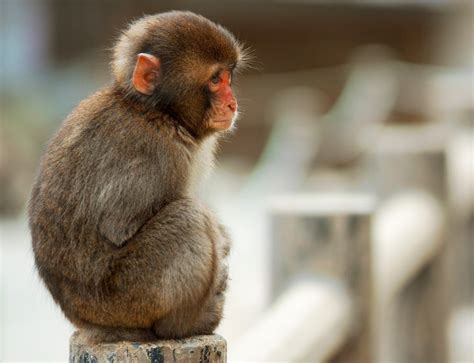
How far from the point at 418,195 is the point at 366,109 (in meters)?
4.59

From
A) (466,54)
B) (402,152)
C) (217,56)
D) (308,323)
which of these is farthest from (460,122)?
(466,54)

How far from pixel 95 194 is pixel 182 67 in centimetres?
44

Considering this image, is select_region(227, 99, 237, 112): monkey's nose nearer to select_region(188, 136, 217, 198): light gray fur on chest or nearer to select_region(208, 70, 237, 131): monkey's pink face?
select_region(208, 70, 237, 131): monkey's pink face

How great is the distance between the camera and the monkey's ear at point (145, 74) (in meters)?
2.44

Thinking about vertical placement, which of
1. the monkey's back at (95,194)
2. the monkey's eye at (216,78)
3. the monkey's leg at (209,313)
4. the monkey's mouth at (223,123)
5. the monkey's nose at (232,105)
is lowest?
the monkey's leg at (209,313)

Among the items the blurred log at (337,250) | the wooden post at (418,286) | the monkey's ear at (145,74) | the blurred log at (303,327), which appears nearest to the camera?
the monkey's ear at (145,74)

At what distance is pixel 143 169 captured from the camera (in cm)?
235

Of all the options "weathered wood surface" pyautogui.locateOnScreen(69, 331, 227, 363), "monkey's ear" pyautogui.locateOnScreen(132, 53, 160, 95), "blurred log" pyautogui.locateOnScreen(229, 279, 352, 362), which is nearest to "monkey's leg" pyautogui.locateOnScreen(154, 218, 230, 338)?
"weathered wood surface" pyautogui.locateOnScreen(69, 331, 227, 363)

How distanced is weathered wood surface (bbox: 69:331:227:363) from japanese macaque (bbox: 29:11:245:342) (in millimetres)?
152

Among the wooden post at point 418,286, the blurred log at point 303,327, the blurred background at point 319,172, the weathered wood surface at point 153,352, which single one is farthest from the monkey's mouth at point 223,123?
the wooden post at point 418,286

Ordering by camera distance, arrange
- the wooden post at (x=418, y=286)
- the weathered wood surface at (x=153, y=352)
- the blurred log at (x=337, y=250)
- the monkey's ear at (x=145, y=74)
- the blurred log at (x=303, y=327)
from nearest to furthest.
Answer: the weathered wood surface at (x=153, y=352), the monkey's ear at (x=145, y=74), the blurred log at (x=303, y=327), the blurred log at (x=337, y=250), the wooden post at (x=418, y=286)

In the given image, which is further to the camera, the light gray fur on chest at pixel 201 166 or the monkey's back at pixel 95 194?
the light gray fur on chest at pixel 201 166

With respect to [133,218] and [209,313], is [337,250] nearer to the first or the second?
[209,313]

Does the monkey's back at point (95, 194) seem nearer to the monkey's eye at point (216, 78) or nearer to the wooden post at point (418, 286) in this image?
the monkey's eye at point (216, 78)
